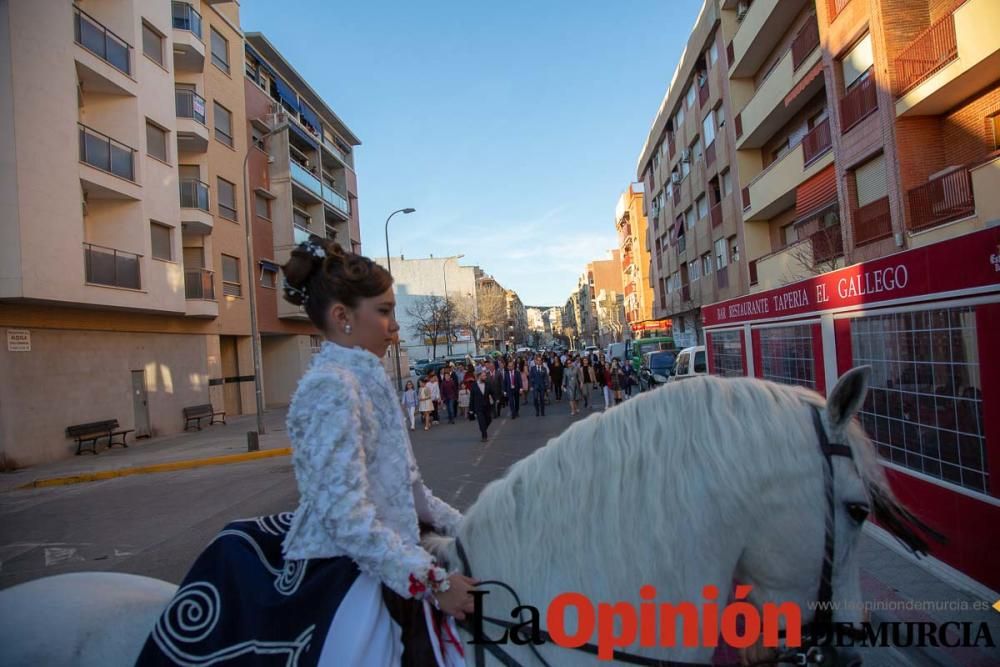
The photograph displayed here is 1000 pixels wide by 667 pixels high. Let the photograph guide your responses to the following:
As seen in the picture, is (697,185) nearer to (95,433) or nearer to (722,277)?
(722,277)

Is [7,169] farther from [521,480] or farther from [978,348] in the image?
[978,348]

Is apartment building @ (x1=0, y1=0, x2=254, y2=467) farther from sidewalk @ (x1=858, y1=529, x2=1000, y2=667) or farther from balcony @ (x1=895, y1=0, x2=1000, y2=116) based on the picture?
balcony @ (x1=895, y1=0, x2=1000, y2=116)

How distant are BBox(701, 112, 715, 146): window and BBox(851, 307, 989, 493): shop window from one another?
2488 cm

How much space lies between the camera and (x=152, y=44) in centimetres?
1872

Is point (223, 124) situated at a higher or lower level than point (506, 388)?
higher

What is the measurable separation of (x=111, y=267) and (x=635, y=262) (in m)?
50.1

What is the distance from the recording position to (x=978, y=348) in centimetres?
368

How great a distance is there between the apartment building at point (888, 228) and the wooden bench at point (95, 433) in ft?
55.0

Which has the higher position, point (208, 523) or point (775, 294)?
point (775, 294)

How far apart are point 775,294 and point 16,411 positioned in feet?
56.5

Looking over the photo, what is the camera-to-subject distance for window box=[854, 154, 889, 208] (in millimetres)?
14391

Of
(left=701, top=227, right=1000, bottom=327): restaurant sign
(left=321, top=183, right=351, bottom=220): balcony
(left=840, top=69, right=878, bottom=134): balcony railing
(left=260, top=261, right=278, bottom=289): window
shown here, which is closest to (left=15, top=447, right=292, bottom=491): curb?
(left=701, top=227, right=1000, bottom=327): restaurant sign

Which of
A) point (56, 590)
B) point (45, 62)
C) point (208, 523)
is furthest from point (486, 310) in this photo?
point (56, 590)

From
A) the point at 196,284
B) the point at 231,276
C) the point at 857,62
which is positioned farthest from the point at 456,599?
the point at 231,276
